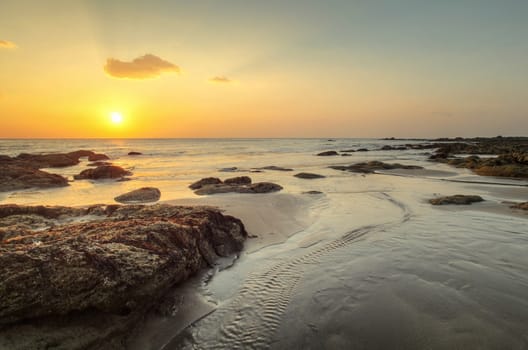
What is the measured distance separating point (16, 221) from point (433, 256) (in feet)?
27.4

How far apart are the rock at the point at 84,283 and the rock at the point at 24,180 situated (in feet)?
37.7

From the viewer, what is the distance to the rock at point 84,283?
2661 millimetres

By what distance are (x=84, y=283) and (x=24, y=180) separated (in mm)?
13738

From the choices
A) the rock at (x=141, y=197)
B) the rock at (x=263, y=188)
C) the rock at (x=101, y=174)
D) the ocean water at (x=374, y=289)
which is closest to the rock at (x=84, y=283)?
the ocean water at (x=374, y=289)

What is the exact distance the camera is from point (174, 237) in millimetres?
4246

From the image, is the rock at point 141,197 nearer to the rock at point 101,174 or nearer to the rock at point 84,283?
the rock at point 84,283

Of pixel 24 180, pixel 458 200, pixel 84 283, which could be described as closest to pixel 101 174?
pixel 24 180

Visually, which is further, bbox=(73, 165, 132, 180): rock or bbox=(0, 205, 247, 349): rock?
bbox=(73, 165, 132, 180): rock

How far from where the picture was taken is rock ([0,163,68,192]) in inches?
500

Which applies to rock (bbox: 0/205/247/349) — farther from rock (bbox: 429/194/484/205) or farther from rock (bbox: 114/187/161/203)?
rock (bbox: 429/194/484/205)

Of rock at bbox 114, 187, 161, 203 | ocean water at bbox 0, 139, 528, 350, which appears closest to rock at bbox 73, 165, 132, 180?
rock at bbox 114, 187, 161, 203

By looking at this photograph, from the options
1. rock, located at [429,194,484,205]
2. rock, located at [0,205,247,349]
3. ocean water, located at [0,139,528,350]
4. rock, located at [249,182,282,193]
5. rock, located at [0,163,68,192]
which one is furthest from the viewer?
rock, located at [0,163,68,192]

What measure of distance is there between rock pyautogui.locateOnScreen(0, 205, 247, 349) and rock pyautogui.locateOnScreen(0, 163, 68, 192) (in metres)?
11.5

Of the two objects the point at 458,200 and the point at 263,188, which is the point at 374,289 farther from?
the point at 263,188
